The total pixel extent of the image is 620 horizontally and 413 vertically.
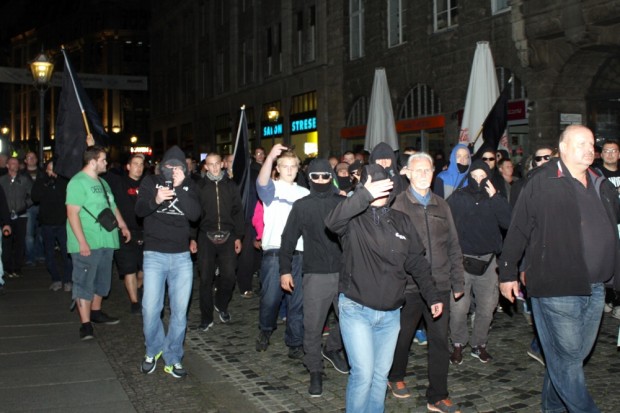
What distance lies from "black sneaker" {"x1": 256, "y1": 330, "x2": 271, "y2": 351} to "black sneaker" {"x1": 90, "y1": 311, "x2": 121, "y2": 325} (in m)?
2.31

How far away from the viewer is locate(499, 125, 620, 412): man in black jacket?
5160 millimetres

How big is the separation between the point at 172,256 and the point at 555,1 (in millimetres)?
12577

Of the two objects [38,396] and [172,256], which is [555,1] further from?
[38,396]

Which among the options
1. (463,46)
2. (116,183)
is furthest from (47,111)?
(116,183)

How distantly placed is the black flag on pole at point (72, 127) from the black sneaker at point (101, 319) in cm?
188

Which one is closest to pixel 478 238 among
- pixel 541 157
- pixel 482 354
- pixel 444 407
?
pixel 482 354

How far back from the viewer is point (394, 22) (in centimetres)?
2491

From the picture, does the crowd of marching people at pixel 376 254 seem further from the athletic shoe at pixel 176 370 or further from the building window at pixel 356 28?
the building window at pixel 356 28

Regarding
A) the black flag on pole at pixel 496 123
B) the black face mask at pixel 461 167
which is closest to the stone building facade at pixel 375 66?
the black flag on pole at pixel 496 123

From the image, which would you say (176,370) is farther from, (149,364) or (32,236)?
(32,236)

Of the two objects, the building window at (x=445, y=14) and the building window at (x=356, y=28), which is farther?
the building window at (x=356, y=28)

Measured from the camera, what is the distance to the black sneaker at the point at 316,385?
21.3 ft

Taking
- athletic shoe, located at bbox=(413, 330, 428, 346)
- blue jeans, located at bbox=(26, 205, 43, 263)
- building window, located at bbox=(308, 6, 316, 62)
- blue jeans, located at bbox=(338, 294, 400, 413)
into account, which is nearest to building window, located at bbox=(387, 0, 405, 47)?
building window, located at bbox=(308, 6, 316, 62)

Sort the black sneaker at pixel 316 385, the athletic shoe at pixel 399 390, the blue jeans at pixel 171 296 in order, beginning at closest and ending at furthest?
1. the athletic shoe at pixel 399 390
2. the black sneaker at pixel 316 385
3. the blue jeans at pixel 171 296
